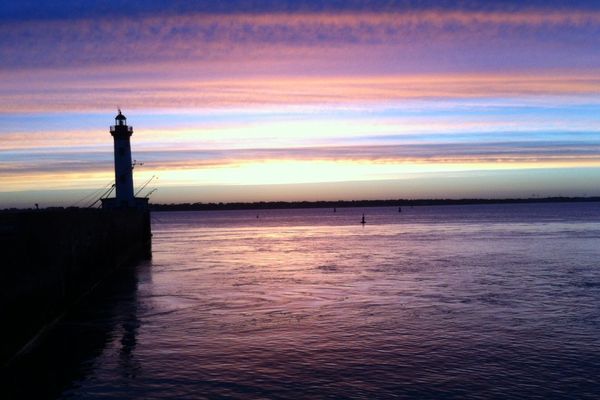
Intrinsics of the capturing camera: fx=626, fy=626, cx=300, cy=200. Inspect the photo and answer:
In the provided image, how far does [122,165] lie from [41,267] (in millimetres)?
32802

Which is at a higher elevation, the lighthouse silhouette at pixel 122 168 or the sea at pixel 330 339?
the lighthouse silhouette at pixel 122 168

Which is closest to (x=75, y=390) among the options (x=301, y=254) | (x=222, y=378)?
(x=222, y=378)

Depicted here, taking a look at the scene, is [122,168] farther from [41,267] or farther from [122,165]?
[41,267]

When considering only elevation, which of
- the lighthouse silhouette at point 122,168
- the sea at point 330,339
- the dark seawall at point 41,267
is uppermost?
the lighthouse silhouette at point 122,168

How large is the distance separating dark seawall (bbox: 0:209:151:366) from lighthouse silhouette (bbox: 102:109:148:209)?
65.9 feet

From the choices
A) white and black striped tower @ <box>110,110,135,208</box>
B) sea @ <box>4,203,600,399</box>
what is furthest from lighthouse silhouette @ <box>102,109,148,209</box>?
sea @ <box>4,203,600,399</box>

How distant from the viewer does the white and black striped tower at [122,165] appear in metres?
48.2

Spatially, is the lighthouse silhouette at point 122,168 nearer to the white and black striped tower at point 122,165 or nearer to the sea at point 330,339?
the white and black striped tower at point 122,165

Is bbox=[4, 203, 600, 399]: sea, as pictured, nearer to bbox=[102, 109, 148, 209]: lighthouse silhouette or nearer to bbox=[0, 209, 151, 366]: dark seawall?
bbox=[0, 209, 151, 366]: dark seawall

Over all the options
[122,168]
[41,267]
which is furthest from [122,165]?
[41,267]

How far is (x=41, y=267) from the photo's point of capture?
16.7 m

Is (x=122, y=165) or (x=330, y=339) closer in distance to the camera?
(x=330, y=339)

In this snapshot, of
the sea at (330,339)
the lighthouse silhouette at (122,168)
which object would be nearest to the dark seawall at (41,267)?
the sea at (330,339)

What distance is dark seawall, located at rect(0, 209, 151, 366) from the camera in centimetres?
1394
